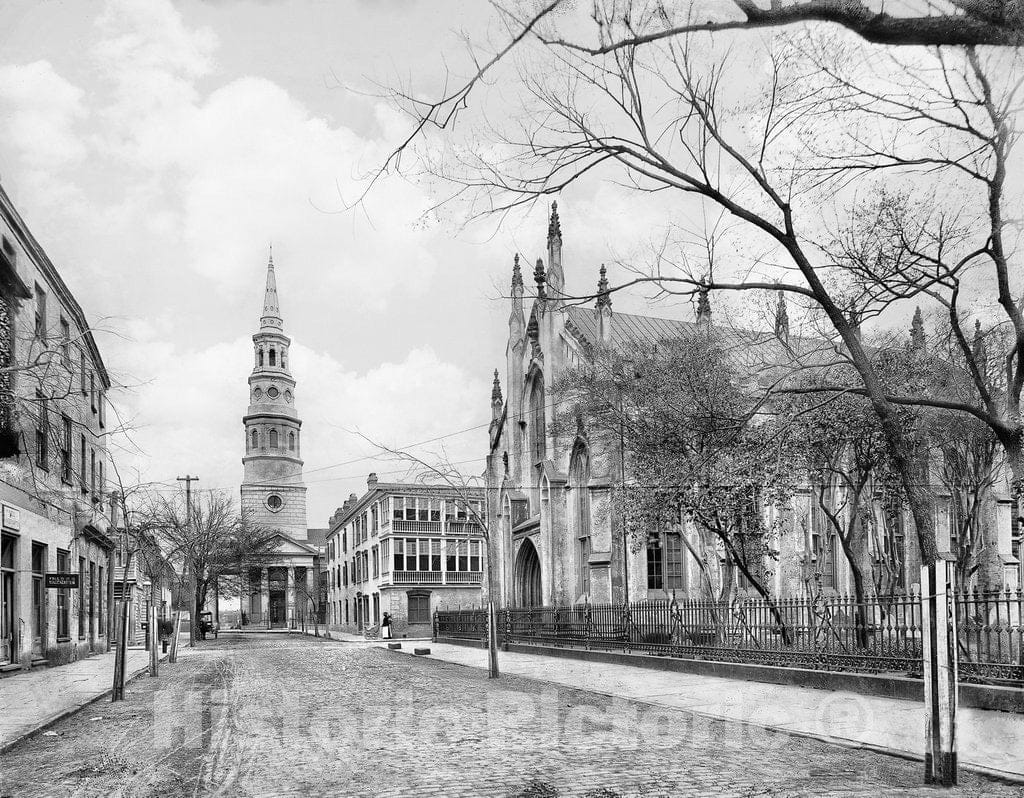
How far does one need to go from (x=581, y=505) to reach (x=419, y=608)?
80.0ft

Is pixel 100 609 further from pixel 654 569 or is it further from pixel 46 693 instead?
pixel 654 569

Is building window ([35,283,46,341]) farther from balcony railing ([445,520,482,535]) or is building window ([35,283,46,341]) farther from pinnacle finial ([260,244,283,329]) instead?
pinnacle finial ([260,244,283,329])

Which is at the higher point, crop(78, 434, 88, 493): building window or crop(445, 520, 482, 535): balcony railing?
crop(78, 434, 88, 493): building window

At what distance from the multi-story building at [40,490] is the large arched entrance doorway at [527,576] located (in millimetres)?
19124

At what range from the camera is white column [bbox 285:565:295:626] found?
315 ft

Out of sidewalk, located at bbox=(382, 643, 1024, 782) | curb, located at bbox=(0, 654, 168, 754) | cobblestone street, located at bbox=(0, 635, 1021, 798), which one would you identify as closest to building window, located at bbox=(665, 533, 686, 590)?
sidewalk, located at bbox=(382, 643, 1024, 782)

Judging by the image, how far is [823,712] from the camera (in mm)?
12234

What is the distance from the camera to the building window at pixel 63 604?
90.7ft

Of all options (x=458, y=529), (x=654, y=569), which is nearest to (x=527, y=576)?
(x=654, y=569)

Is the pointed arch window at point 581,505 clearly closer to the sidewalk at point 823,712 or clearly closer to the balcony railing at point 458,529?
the sidewalk at point 823,712

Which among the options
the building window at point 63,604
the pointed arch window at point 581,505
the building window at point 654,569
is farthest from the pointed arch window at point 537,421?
the building window at point 63,604

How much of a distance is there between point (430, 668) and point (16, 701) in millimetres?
10573

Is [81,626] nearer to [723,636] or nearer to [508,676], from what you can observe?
[508,676]

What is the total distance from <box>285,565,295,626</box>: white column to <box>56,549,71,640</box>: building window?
2665 inches
